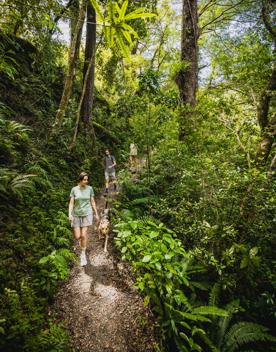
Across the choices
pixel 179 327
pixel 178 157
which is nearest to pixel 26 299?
pixel 179 327

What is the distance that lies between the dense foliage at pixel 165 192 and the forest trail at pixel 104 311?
279mm

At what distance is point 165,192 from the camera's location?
8.41 m

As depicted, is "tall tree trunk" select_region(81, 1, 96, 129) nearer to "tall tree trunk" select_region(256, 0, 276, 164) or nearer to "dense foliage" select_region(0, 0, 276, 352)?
"dense foliage" select_region(0, 0, 276, 352)

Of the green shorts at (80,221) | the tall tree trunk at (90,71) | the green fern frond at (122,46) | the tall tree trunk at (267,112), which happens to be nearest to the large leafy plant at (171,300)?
the green shorts at (80,221)

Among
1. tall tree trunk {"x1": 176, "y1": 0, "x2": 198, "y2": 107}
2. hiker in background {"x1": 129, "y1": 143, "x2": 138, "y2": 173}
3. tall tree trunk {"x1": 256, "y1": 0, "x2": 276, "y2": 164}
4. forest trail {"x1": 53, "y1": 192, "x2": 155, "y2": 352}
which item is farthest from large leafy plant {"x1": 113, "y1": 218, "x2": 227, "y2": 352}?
tall tree trunk {"x1": 176, "y1": 0, "x2": 198, "y2": 107}

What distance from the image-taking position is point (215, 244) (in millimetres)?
5488

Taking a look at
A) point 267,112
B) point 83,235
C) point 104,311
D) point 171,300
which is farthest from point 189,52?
point 104,311

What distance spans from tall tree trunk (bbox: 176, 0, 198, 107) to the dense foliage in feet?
2.17

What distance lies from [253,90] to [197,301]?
6.91 m

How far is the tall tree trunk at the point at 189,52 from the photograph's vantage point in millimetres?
10172

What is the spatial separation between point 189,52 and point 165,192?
6436 millimetres

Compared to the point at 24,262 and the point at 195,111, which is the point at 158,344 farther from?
the point at 195,111

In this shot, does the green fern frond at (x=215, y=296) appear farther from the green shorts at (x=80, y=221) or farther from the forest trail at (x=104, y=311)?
the green shorts at (x=80, y=221)

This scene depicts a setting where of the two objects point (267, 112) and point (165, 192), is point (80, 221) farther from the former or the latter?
point (267, 112)
